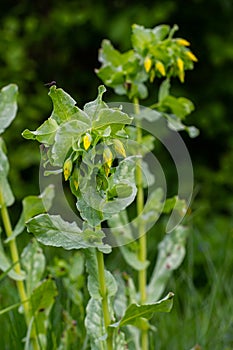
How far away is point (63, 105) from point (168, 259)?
0.64 metres

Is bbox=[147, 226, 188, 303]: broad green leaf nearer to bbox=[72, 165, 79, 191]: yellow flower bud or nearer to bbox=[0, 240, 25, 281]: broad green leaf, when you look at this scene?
bbox=[0, 240, 25, 281]: broad green leaf

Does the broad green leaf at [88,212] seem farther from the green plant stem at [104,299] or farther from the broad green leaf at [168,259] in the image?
the broad green leaf at [168,259]

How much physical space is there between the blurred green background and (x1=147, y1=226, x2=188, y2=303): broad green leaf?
4.76 ft

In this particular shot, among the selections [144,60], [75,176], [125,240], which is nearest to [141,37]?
[144,60]

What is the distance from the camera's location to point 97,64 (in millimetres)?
3527

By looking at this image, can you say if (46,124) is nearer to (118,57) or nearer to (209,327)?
(118,57)

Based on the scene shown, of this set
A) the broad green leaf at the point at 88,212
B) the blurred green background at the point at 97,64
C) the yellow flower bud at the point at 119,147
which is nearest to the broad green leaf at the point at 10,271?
the broad green leaf at the point at 88,212

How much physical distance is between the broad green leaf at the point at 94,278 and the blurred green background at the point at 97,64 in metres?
1.88

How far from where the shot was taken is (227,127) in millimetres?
3346

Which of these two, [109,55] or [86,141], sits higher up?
[109,55]

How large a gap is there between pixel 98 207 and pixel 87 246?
72 mm

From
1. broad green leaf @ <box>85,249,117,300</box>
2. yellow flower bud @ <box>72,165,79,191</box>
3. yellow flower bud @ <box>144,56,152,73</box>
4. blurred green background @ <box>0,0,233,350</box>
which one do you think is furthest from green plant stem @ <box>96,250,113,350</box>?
blurred green background @ <box>0,0,233,350</box>

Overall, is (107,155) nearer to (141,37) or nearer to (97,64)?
(141,37)

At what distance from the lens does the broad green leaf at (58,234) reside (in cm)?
94
